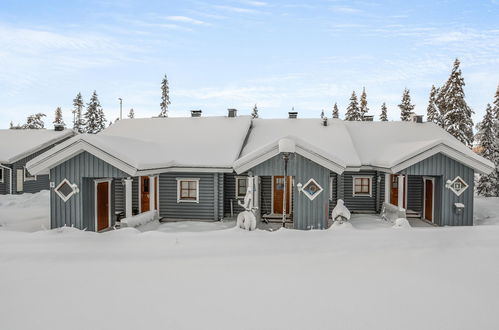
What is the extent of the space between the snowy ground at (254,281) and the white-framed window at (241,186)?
26.1 ft

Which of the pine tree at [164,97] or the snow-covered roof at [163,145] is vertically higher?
the pine tree at [164,97]

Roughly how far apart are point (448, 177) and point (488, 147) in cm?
2258

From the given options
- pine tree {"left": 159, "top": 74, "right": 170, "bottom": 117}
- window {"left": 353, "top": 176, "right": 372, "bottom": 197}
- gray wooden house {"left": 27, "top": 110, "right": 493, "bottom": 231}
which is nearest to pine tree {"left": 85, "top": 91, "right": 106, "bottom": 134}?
pine tree {"left": 159, "top": 74, "right": 170, "bottom": 117}

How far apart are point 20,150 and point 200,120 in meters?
14.7

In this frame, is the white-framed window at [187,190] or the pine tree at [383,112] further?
the pine tree at [383,112]

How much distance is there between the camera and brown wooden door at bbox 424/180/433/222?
15313 millimetres

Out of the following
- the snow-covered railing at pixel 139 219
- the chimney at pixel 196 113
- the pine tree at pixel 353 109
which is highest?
the pine tree at pixel 353 109

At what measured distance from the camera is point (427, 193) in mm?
15883

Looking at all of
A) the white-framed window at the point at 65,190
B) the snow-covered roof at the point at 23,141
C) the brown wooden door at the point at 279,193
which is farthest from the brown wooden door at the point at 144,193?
the snow-covered roof at the point at 23,141

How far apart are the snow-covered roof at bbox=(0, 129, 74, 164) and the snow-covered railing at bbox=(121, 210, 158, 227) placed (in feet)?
48.8

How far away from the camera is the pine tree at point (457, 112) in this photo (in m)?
28.0

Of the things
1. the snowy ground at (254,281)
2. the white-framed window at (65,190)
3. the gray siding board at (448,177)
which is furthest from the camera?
the gray siding board at (448,177)

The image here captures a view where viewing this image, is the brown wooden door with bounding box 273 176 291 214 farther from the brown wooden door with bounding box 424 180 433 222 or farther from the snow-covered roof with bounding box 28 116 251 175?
the brown wooden door with bounding box 424 180 433 222

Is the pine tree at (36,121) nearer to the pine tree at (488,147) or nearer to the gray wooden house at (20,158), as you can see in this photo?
the gray wooden house at (20,158)
